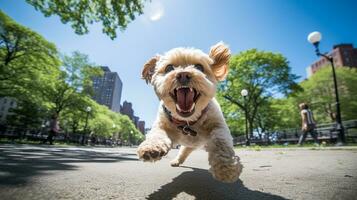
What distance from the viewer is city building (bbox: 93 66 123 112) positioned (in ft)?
424

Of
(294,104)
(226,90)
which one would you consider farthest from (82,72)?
(294,104)

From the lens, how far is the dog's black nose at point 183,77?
2490 mm

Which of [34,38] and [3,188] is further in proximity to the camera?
[34,38]

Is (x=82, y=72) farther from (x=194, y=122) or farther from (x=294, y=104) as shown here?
(x=294, y=104)

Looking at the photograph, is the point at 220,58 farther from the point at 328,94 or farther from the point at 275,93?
the point at 328,94

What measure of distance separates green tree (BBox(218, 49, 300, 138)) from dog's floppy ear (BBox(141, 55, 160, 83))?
78.8 feet

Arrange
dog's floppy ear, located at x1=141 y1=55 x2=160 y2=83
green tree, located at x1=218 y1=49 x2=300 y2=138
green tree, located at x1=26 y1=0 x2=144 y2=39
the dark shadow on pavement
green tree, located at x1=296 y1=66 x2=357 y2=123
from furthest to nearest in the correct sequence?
green tree, located at x1=296 y1=66 x2=357 y2=123 < green tree, located at x1=218 y1=49 x2=300 y2=138 < green tree, located at x1=26 y1=0 x2=144 y2=39 < dog's floppy ear, located at x1=141 y1=55 x2=160 y2=83 < the dark shadow on pavement

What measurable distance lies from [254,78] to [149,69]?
28338 millimetres

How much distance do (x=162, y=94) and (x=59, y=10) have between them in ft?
33.5

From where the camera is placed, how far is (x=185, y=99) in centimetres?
254

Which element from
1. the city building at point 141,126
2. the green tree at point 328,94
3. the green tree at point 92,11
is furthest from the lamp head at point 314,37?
→ the city building at point 141,126

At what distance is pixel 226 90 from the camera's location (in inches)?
A: 1233

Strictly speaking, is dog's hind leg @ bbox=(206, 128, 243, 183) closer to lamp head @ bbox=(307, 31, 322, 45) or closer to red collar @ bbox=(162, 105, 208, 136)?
red collar @ bbox=(162, 105, 208, 136)

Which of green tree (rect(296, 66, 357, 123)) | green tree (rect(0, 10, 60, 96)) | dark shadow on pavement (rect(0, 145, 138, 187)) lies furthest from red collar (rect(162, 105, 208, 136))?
green tree (rect(296, 66, 357, 123))
